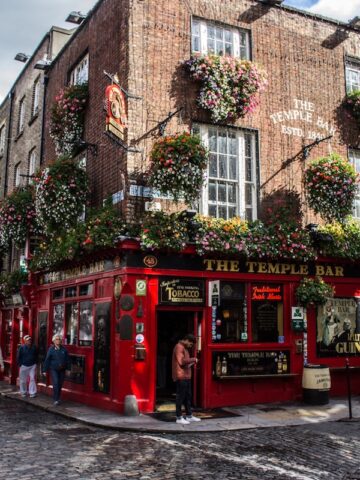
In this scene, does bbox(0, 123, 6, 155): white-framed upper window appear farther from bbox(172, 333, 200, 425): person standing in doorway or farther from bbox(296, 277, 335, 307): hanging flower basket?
bbox(172, 333, 200, 425): person standing in doorway

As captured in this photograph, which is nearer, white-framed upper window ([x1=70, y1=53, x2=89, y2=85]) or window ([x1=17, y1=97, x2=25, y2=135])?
white-framed upper window ([x1=70, y1=53, x2=89, y2=85])

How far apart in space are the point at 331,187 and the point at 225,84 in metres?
3.66

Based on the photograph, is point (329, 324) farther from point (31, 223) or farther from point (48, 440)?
point (31, 223)

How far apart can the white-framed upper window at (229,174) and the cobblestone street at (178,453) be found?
5637 mm

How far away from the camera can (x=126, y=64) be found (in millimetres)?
13562

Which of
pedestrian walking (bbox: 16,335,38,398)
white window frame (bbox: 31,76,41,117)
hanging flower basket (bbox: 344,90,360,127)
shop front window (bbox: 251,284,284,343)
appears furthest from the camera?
white window frame (bbox: 31,76,41,117)

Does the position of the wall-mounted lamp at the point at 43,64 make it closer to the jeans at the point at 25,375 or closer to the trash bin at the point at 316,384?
the jeans at the point at 25,375

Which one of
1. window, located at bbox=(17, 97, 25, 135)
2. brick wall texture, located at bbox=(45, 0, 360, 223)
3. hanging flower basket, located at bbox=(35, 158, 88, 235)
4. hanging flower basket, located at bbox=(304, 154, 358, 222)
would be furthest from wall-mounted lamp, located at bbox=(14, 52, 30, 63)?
Result: hanging flower basket, located at bbox=(304, 154, 358, 222)

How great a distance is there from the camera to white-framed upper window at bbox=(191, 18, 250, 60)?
1458 centimetres

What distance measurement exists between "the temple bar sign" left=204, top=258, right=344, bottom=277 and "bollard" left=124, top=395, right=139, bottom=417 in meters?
3.45

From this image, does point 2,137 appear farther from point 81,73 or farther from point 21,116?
point 81,73

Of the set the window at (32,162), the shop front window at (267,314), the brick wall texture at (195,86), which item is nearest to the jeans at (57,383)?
the brick wall texture at (195,86)

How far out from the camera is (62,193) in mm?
13977

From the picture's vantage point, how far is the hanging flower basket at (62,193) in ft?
45.9
